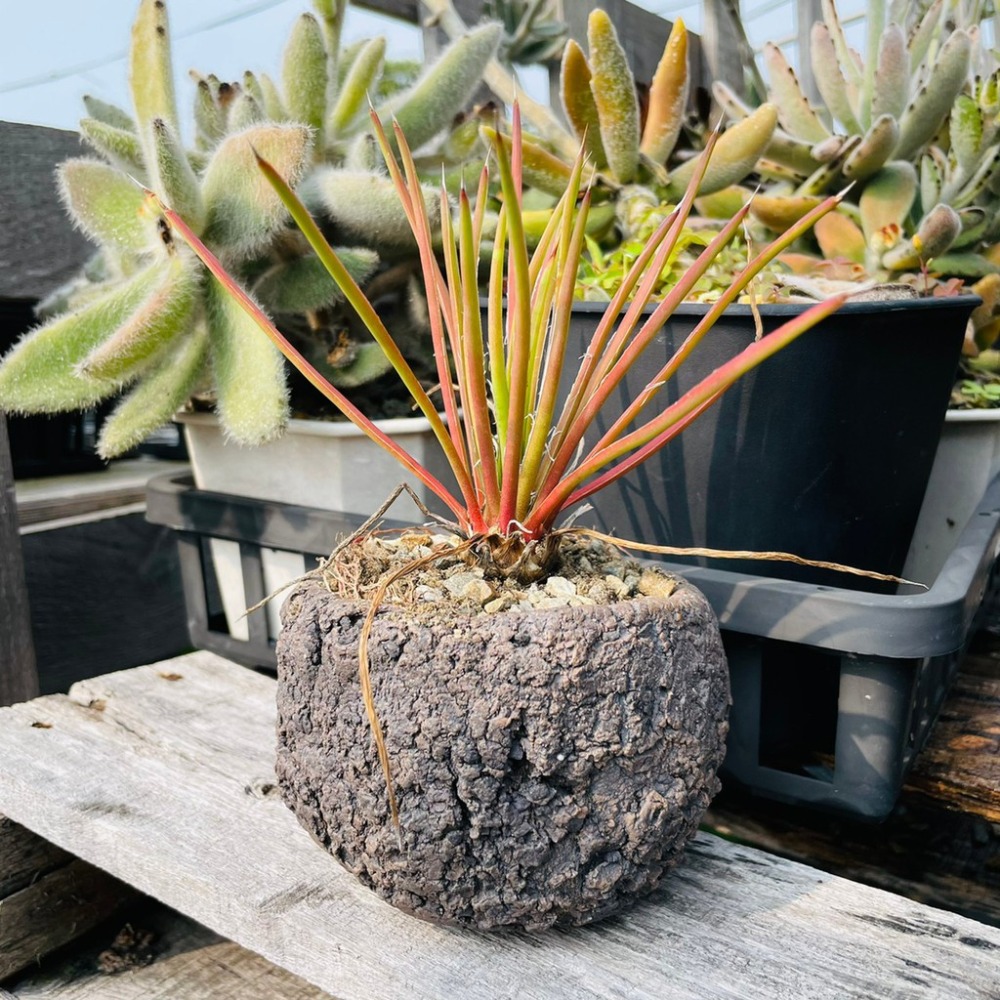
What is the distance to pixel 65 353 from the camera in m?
0.75

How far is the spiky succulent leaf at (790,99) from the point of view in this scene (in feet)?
3.22

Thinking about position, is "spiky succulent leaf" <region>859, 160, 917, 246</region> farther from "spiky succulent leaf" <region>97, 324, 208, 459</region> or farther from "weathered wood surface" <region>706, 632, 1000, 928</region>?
"spiky succulent leaf" <region>97, 324, 208, 459</region>

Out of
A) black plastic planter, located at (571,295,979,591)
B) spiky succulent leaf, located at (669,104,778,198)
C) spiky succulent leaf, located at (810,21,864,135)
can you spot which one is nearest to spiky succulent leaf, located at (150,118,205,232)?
black plastic planter, located at (571,295,979,591)

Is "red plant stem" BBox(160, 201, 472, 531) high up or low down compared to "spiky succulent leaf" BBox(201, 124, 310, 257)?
down

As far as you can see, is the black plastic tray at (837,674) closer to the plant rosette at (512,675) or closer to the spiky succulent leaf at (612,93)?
the plant rosette at (512,675)

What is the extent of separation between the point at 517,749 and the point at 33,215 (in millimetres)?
874

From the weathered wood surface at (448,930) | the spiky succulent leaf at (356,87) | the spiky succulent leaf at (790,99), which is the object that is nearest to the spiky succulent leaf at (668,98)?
the spiky succulent leaf at (790,99)

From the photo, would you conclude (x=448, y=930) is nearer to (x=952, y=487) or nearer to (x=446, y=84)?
(x=952, y=487)

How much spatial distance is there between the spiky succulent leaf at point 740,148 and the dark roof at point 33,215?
684 mm

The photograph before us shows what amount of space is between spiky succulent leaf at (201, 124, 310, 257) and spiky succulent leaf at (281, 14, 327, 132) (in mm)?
148

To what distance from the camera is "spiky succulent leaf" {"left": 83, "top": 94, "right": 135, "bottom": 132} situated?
94cm

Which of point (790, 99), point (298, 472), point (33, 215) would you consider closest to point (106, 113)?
point (33, 215)

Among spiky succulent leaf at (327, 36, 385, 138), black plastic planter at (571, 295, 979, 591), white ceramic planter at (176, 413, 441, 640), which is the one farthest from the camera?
spiky succulent leaf at (327, 36, 385, 138)

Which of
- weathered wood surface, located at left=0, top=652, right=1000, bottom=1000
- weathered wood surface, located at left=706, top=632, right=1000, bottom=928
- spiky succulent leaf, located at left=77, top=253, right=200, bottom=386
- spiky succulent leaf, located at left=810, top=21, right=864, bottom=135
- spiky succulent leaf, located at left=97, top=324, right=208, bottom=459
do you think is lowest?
weathered wood surface, located at left=706, top=632, right=1000, bottom=928
